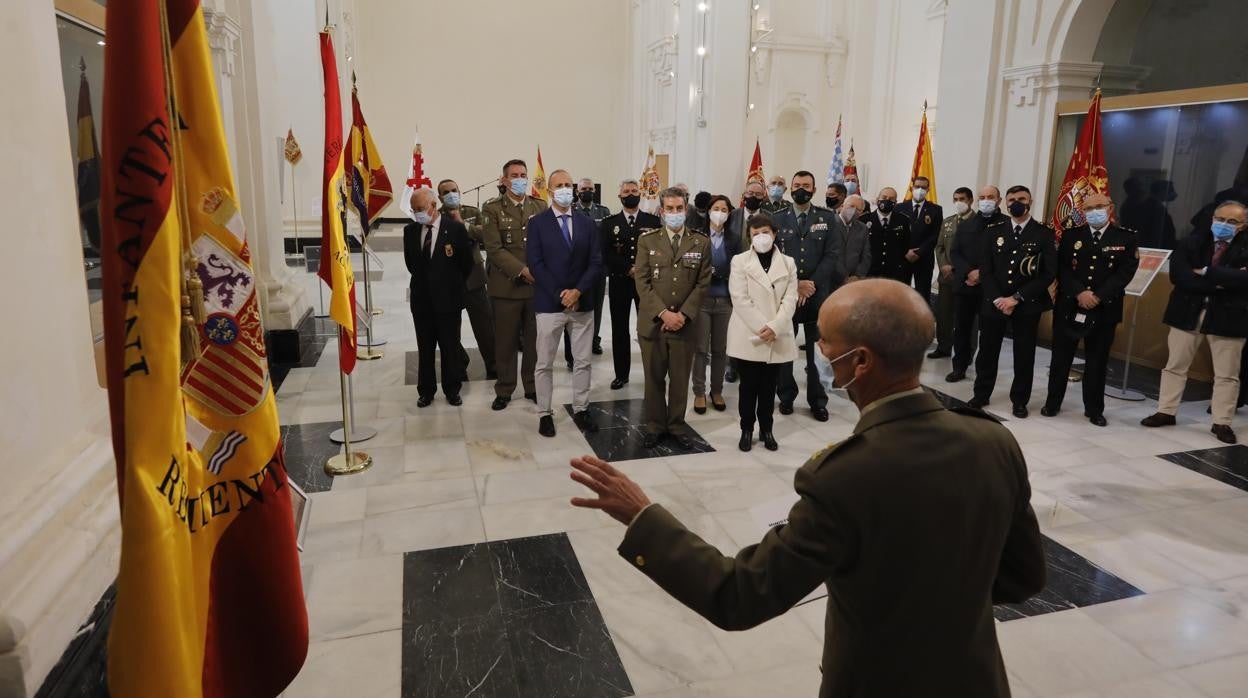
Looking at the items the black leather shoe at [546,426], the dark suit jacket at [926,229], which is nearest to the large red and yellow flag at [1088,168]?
the dark suit jacket at [926,229]

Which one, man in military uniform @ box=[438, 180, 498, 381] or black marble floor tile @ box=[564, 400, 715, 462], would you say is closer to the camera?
black marble floor tile @ box=[564, 400, 715, 462]

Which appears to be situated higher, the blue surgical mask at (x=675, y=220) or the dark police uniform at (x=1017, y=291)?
the blue surgical mask at (x=675, y=220)

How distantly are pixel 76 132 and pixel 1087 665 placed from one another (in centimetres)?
457

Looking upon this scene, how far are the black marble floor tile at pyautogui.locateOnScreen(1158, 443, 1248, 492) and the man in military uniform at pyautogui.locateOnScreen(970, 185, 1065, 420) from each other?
Result: 1.10m

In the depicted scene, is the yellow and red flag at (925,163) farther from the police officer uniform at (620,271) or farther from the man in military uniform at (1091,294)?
the police officer uniform at (620,271)

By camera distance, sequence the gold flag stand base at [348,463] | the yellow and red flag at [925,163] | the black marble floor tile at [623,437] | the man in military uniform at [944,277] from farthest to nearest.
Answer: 1. the yellow and red flag at [925,163]
2. the man in military uniform at [944,277]
3. the black marble floor tile at [623,437]
4. the gold flag stand base at [348,463]

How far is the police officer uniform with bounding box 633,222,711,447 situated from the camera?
5.19 m

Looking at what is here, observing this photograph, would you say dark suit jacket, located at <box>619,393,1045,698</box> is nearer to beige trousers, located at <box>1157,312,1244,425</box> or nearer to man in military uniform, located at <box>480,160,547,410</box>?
man in military uniform, located at <box>480,160,547,410</box>

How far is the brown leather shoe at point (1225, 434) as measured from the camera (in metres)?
5.48

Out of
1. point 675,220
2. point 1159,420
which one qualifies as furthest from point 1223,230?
point 675,220

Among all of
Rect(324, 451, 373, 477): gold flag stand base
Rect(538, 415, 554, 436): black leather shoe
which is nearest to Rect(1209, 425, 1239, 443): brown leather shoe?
Rect(538, 415, 554, 436): black leather shoe

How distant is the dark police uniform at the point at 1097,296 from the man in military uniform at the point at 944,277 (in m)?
1.58

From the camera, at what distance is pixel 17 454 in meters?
A: 2.03

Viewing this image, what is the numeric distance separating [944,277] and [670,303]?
364 cm
